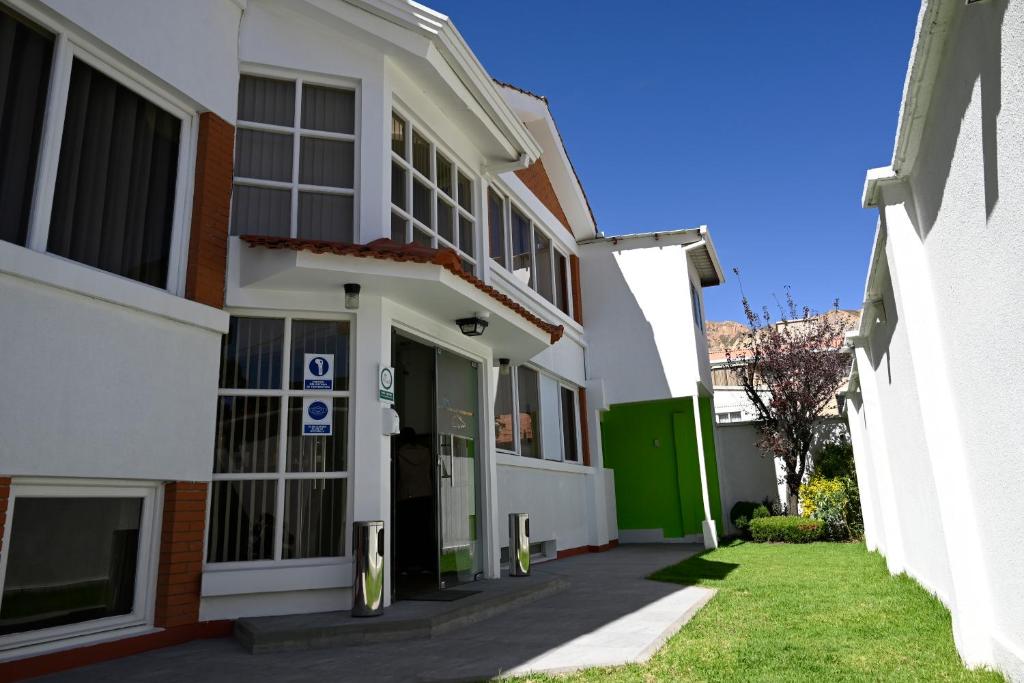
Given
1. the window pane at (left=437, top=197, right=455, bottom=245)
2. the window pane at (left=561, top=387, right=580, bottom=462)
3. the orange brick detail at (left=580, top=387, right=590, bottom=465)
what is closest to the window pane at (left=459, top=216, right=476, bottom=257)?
the window pane at (left=437, top=197, right=455, bottom=245)

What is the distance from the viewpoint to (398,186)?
Result: 7.97 metres

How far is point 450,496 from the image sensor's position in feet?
27.1

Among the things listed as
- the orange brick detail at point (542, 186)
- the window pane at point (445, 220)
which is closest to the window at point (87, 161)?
the window pane at point (445, 220)

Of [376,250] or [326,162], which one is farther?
[326,162]

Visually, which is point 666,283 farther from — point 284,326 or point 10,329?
point 10,329

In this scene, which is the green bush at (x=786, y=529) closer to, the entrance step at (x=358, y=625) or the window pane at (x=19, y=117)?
the entrance step at (x=358, y=625)

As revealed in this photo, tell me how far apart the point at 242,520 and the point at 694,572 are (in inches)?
251

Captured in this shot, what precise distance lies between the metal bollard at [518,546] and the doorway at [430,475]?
580 mm

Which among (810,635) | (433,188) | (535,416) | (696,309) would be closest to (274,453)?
(433,188)

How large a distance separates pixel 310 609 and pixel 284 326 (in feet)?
8.23

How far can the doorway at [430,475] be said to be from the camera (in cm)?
777

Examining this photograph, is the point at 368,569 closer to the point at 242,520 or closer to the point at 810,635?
the point at 242,520

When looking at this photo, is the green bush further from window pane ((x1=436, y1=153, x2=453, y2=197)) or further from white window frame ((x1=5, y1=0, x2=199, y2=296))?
white window frame ((x1=5, y1=0, x2=199, y2=296))

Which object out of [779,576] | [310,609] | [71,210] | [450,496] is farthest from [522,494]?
[71,210]
